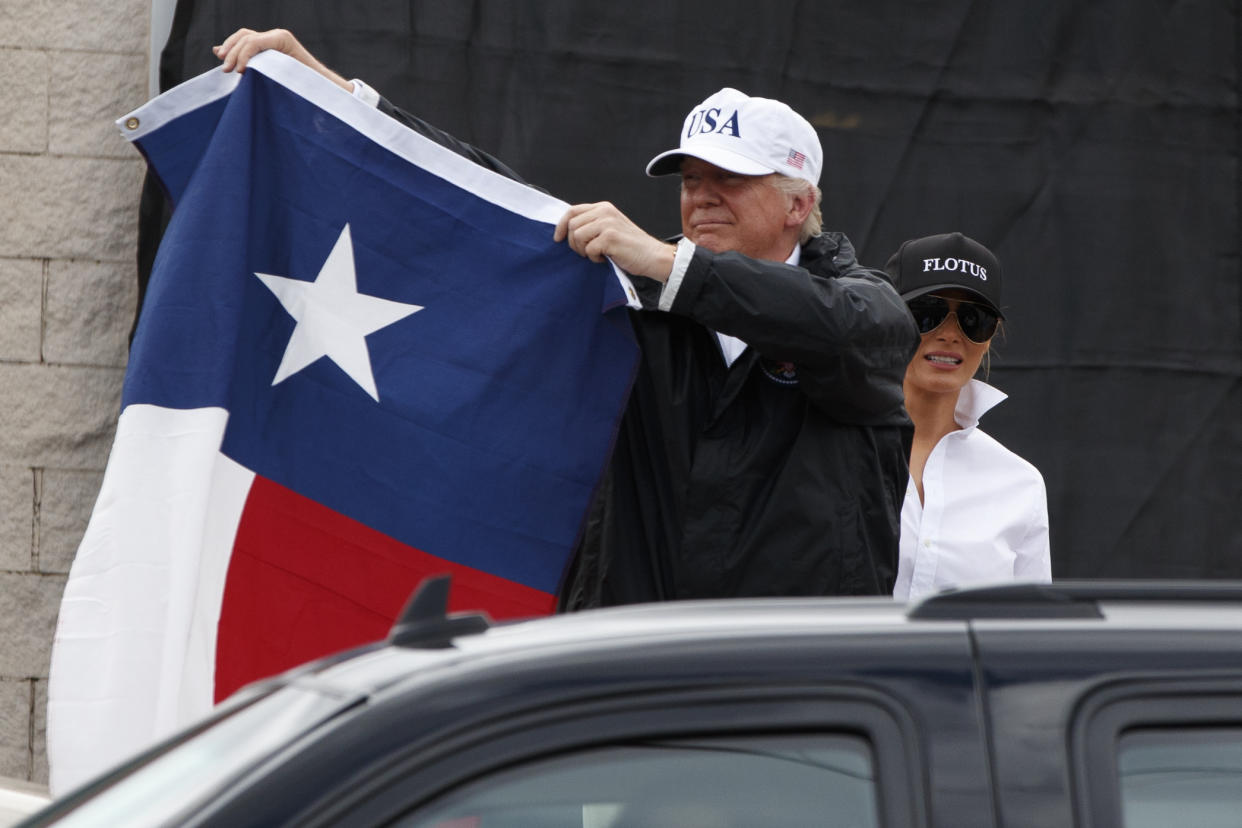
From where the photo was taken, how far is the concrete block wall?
5051mm

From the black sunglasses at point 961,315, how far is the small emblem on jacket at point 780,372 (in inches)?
26.3

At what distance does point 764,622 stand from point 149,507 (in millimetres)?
2091

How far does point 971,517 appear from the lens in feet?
11.3

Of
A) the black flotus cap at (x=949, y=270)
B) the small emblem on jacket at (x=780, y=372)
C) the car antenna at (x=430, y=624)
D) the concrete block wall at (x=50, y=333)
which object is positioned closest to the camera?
the car antenna at (x=430, y=624)

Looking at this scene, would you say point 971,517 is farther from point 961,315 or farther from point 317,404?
point 317,404

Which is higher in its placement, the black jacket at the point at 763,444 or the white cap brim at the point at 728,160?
the white cap brim at the point at 728,160

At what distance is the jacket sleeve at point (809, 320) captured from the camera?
288cm

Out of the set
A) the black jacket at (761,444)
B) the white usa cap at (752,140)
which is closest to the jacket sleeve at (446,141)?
the white usa cap at (752,140)

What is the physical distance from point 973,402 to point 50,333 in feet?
10.0

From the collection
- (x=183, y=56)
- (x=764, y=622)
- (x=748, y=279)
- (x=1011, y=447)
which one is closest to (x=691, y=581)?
(x=748, y=279)

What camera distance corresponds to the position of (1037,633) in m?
1.37

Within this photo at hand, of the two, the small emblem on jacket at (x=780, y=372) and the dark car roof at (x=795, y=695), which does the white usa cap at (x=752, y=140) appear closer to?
the small emblem on jacket at (x=780, y=372)

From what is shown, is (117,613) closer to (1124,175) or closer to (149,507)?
(149,507)

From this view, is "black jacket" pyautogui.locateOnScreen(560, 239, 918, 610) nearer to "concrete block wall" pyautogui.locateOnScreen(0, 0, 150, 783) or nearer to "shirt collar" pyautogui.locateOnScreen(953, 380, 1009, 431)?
"shirt collar" pyautogui.locateOnScreen(953, 380, 1009, 431)
